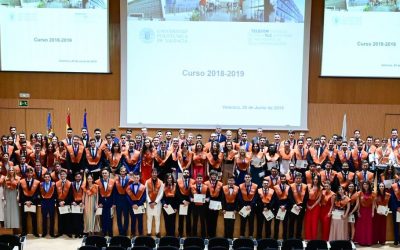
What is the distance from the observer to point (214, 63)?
16953mm

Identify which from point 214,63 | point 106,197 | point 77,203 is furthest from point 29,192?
point 214,63

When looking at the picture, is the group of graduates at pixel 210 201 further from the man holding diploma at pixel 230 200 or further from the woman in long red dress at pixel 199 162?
the woman in long red dress at pixel 199 162

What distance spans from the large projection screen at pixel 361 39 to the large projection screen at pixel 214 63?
868mm

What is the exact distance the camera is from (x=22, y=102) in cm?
1738

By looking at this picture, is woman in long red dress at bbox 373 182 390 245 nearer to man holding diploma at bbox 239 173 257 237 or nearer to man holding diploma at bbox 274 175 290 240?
man holding diploma at bbox 274 175 290 240

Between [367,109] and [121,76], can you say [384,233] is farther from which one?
[121,76]

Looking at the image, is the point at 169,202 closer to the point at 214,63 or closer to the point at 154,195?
the point at 154,195

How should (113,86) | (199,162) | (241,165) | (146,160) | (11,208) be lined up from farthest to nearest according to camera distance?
(113,86) → (146,160) → (199,162) → (241,165) → (11,208)

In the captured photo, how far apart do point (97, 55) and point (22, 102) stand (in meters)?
3.09

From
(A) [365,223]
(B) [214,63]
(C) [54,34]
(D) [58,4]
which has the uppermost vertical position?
(D) [58,4]

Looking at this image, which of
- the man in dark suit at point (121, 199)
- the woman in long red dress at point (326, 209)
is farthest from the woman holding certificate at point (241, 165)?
the man in dark suit at point (121, 199)

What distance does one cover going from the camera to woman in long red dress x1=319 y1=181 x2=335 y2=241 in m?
11.7

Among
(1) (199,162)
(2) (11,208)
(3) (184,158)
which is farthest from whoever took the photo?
(3) (184,158)

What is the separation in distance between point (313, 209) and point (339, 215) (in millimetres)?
597
